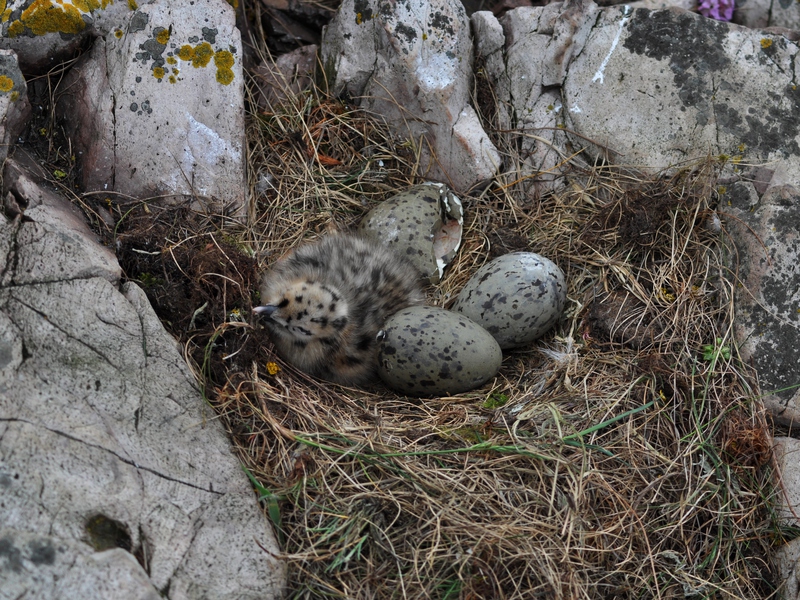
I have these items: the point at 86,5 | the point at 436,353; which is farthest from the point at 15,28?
the point at 436,353

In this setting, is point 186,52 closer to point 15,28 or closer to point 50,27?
point 50,27

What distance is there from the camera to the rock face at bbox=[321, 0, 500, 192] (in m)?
4.15

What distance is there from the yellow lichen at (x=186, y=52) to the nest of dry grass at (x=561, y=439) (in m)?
0.63

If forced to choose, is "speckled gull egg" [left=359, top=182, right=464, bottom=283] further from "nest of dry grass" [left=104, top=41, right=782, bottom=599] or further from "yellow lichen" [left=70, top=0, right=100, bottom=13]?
"yellow lichen" [left=70, top=0, right=100, bottom=13]

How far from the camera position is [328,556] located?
2658 mm

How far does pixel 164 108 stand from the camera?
373 cm

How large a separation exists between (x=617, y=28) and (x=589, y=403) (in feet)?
7.30

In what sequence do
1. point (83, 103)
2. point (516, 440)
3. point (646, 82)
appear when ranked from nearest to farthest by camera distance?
point (516, 440), point (83, 103), point (646, 82)

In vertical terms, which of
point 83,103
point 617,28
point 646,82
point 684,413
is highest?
point 83,103

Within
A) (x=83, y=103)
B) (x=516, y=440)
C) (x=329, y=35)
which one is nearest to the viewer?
(x=516, y=440)

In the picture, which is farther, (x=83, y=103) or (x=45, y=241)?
(x=83, y=103)

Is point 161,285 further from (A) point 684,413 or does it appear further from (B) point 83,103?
(A) point 684,413

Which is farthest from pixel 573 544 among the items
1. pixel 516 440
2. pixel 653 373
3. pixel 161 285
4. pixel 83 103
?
pixel 83 103

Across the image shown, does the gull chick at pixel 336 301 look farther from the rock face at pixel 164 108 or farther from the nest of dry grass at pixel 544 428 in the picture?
the rock face at pixel 164 108
